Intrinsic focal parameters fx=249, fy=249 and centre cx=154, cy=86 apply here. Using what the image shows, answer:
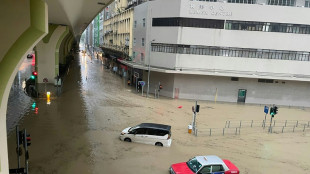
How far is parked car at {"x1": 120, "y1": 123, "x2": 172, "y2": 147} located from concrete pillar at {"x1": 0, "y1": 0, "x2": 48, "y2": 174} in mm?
8466

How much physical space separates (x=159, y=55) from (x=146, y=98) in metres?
5.12

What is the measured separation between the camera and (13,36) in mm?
5781

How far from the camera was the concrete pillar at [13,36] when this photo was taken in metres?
5.58

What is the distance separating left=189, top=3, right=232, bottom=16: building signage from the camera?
24953 mm

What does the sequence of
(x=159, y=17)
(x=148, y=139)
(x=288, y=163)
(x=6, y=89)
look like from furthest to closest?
(x=159, y=17)
(x=148, y=139)
(x=288, y=163)
(x=6, y=89)

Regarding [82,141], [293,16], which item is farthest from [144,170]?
[293,16]

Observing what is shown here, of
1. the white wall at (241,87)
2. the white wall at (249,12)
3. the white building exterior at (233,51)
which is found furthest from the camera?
the white wall at (241,87)

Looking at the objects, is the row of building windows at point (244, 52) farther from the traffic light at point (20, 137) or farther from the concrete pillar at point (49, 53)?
the traffic light at point (20, 137)

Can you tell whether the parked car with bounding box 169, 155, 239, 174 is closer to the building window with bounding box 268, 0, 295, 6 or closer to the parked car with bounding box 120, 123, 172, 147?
the parked car with bounding box 120, 123, 172, 147

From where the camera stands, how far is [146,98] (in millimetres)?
25906

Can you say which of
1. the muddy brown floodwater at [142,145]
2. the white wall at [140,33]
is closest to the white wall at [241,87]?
the muddy brown floodwater at [142,145]

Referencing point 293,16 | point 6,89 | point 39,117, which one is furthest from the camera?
point 293,16

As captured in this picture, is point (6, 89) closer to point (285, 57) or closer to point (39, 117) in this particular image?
point (39, 117)

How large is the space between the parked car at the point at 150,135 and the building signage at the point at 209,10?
1521 cm
